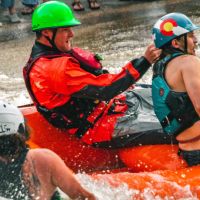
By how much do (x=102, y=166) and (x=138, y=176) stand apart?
734mm

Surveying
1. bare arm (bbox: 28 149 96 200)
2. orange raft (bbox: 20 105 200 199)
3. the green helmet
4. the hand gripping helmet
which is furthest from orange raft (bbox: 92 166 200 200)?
the green helmet

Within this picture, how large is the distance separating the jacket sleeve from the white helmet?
3.81 feet

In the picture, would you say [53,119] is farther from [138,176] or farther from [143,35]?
[143,35]

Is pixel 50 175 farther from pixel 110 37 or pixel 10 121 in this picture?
pixel 110 37

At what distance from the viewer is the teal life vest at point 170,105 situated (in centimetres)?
430

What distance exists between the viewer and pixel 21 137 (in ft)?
11.0

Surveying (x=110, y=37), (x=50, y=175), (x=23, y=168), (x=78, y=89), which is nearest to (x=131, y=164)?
(x=78, y=89)

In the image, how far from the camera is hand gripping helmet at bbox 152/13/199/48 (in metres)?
4.34

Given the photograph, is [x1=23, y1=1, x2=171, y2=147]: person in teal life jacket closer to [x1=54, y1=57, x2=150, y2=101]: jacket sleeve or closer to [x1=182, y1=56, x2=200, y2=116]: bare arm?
[x1=54, y1=57, x2=150, y2=101]: jacket sleeve

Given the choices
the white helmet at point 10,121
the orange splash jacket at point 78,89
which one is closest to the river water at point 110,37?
the orange splash jacket at point 78,89

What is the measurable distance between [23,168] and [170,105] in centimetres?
146

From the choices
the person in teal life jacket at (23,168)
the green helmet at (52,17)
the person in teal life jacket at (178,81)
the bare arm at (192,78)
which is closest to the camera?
the person in teal life jacket at (23,168)

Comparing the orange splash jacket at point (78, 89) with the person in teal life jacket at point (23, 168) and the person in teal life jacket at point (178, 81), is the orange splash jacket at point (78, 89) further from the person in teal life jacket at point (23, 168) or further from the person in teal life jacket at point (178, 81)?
the person in teal life jacket at point (23, 168)

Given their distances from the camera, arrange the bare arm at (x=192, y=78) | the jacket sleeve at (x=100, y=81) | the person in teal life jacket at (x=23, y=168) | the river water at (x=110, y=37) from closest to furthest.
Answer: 1. the person in teal life jacket at (x=23, y=168)
2. the bare arm at (x=192, y=78)
3. the jacket sleeve at (x=100, y=81)
4. the river water at (x=110, y=37)
